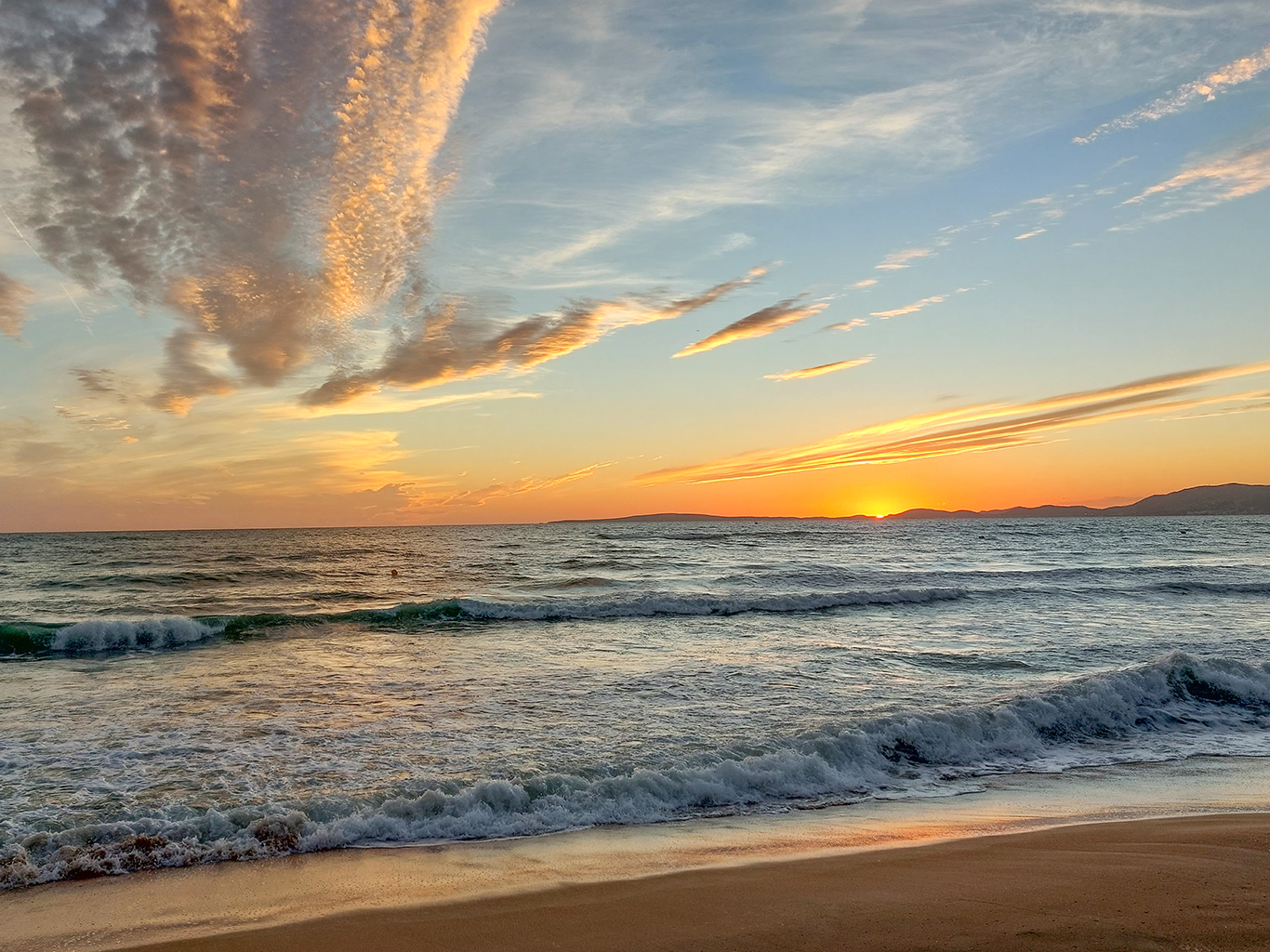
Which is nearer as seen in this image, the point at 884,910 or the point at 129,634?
the point at 884,910

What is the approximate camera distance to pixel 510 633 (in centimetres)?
2156

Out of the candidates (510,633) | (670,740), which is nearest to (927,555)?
(510,633)

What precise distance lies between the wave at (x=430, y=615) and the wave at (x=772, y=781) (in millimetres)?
14711

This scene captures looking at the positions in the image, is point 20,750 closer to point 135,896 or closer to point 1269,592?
point 135,896

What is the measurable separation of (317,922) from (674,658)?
1194cm

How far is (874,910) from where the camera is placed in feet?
17.3

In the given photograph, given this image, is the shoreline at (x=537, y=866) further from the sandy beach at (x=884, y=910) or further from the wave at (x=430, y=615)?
the wave at (x=430, y=615)

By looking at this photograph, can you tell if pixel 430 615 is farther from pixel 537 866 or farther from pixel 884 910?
pixel 884 910

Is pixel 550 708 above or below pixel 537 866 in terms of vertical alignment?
below

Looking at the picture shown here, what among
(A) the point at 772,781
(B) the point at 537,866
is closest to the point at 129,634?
(B) the point at 537,866

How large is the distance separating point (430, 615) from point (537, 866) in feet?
64.7

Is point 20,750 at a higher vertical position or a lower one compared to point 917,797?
higher

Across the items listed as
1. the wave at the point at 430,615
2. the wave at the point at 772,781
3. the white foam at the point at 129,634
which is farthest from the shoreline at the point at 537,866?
the white foam at the point at 129,634

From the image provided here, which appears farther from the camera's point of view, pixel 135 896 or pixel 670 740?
pixel 670 740
